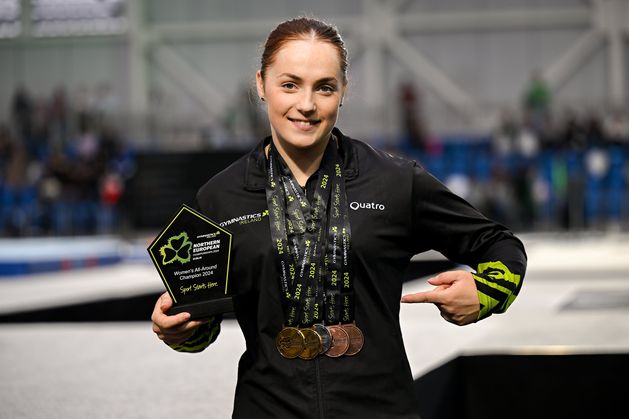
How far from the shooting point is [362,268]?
2.20 m

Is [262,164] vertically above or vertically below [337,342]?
above

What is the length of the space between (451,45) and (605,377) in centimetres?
2441

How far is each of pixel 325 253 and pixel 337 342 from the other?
0.53 ft

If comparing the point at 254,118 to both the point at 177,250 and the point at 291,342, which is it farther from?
the point at 291,342

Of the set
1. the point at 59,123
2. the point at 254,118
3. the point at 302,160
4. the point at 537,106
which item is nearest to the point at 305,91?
the point at 302,160

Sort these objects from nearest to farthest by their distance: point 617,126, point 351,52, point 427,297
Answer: point 427,297, point 617,126, point 351,52

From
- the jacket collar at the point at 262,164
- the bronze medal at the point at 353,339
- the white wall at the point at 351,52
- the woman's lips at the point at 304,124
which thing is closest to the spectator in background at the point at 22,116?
the white wall at the point at 351,52

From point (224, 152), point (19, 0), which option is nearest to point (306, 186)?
point (224, 152)

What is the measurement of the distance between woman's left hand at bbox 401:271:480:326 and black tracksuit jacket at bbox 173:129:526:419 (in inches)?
1.5

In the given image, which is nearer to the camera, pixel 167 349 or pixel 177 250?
pixel 177 250

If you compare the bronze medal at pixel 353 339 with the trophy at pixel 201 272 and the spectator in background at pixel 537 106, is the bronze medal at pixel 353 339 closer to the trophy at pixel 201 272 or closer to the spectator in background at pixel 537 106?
the trophy at pixel 201 272

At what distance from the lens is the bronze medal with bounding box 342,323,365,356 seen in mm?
2156

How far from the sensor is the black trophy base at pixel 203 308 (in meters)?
2.17

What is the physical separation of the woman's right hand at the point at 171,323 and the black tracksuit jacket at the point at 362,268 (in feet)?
0.25
